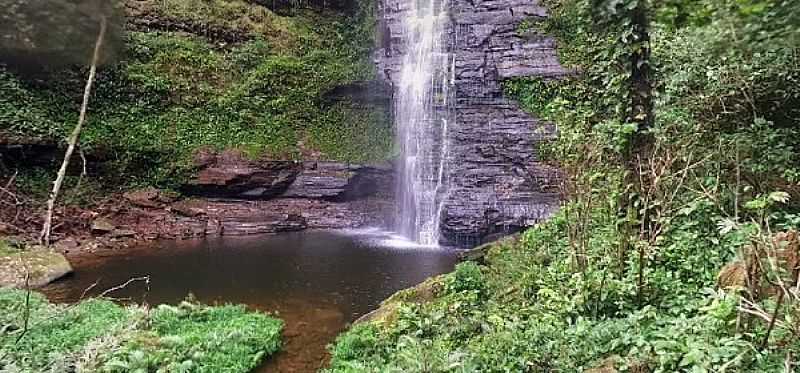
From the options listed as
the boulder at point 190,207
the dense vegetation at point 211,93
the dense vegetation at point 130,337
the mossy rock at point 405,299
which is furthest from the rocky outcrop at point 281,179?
the mossy rock at point 405,299

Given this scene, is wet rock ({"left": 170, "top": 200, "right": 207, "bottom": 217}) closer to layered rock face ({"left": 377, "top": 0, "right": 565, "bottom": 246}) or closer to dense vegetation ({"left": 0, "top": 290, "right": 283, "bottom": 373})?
layered rock face ({"left": 377, "top": 0, "right": 565, "bottom": 246})

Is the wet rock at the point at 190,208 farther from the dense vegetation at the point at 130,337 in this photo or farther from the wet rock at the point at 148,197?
the dense vegetation at the point at 130,337

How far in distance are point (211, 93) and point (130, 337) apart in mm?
13671

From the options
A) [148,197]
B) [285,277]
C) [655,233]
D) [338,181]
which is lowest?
[285,277]

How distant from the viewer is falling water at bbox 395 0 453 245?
15719mm

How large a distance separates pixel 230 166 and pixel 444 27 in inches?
328

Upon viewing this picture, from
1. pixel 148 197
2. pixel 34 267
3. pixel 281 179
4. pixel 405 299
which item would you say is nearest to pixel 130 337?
pixel 405 299

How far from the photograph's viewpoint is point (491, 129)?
1514 cm

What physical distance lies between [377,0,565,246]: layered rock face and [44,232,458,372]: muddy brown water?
171 centimetres

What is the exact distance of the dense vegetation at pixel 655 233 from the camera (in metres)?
3.49

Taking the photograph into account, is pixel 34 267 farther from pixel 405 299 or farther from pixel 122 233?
pixel 405 299

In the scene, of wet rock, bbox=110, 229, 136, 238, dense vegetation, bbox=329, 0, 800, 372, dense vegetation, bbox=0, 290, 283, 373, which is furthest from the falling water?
dense vegetation, bbox=329, 0, 800, 372

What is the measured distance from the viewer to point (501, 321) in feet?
17.1

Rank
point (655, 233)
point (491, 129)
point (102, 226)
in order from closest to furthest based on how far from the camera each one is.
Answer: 1. point (655, 233)
2. point (102, 226)
3. point (491, 129)
